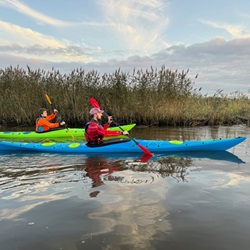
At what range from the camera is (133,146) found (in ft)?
23.9

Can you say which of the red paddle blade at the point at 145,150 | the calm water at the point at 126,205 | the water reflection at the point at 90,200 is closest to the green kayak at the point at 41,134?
the red paddle blade at the point at 145,150

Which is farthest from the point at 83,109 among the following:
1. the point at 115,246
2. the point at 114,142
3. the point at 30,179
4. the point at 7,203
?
the point at 115,246

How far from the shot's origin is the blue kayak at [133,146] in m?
7.02

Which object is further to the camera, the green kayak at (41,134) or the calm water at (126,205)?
the green kayak at (41,134)

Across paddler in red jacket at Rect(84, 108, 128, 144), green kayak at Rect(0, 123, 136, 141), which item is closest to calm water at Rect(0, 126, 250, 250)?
paddler in red jacket at Rect(84, 108, 128, 144)

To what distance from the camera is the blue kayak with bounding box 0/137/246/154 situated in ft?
23.0

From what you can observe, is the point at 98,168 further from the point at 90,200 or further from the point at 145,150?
the point at 90,200

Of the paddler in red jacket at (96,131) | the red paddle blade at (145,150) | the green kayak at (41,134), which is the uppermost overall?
the paddler in red jacket at (96,131)

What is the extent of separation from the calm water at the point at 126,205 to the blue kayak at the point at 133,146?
3.63 ft

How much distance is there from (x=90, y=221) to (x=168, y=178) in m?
1.89

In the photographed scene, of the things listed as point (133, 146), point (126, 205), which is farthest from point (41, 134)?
point (126, 205)

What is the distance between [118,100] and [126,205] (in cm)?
953

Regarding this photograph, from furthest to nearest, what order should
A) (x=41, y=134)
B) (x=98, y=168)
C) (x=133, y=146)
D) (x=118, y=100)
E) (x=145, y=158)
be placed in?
1. (x=118, y=100)
2. (x=41, y=134)
3. (x=133, y=146)
4. (x=145, y=158)
5. (x=98, y=168)

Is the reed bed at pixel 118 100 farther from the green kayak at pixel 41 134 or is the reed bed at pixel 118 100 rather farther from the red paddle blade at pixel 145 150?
the red paddle blade at pixel 145 150
